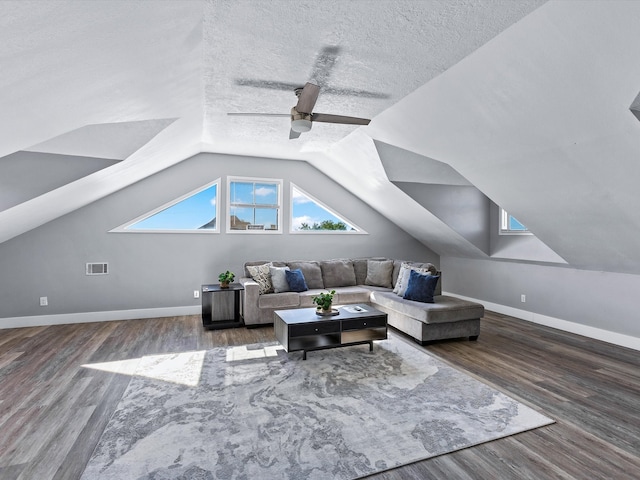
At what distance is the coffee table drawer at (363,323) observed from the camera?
12.2 feet

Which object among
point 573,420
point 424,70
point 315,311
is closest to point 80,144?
point 315,311

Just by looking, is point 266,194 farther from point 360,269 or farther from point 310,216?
point 360,269

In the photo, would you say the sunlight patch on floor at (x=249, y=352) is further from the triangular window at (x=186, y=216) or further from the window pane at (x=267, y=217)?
the window pane at (x=267, y=217)

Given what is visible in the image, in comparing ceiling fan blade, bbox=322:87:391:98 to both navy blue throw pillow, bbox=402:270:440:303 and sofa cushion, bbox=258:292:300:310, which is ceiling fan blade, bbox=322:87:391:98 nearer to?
navy blue throw pillow, bbox=402:270:440:303

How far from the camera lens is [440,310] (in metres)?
4.05

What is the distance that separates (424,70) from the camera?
8.58 ft

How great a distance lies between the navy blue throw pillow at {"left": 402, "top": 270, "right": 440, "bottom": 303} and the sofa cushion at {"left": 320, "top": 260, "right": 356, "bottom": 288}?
1.46 m

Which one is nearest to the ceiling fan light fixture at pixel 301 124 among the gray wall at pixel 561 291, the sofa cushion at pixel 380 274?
the sofa cushion at pixel 380 274

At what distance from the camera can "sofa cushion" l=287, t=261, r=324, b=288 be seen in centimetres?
559

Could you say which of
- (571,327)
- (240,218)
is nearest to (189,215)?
(240,218)

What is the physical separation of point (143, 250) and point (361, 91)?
4.16 m

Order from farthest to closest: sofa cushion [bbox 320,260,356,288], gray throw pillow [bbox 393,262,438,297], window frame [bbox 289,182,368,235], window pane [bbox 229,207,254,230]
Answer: window frame [bbox 289,182,368,235], window pane [bbox 229,207,254,230], sofa cushion [bbox 320,260,356,288], gray throw pillow [bbox 393,262,438,297]

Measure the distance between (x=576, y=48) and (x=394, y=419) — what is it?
2.65 metres

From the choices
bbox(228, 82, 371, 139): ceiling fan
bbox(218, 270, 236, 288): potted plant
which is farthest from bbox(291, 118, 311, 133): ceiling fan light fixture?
bbox(218, 270, 236, 288): potted plant
